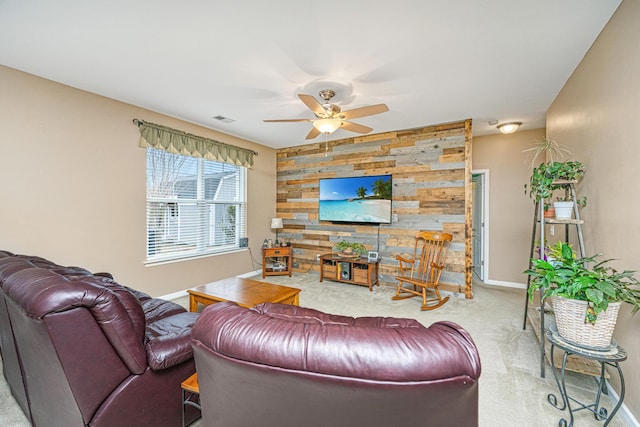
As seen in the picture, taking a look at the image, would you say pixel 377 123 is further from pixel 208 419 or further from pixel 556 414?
pixel 208 419

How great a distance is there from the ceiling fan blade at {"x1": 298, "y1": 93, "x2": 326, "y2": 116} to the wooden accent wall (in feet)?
7.02

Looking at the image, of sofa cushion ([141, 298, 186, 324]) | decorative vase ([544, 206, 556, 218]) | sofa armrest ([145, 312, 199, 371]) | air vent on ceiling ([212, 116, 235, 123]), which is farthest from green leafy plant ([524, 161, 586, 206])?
air vent on ceiling ([212, 116, 235, 123])

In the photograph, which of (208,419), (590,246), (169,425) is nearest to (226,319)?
(208,419)

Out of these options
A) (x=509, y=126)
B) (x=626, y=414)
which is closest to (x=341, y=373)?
(x=626, y=414)

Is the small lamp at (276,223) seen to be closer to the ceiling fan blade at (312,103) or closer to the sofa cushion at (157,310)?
the ceiling fan blade at (312,103)

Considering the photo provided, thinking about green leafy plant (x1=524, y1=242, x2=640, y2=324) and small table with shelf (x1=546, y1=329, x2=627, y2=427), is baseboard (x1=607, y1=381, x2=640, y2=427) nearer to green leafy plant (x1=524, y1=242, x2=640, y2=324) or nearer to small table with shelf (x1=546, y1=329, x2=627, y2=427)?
small table with shelf (x1=546, y1=329, x2=627, y2=427)

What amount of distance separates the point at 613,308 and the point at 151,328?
277 cm

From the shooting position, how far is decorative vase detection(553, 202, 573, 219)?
2.19 m

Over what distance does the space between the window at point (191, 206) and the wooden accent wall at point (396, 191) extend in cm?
111

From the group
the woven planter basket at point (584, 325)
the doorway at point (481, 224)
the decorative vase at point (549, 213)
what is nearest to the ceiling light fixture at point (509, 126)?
the doorway at point (481, 224)

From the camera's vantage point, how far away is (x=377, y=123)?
13.3 feet

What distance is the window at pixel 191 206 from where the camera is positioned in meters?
3.68

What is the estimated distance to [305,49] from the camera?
221 centimetres

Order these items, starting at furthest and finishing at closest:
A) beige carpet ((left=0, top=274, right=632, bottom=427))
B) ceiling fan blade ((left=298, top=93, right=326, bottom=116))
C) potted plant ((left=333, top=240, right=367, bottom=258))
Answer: potted plant ((left=333, top=240, right=367, bottom=258)) → ceiling fan blade ((left=298, top=93, right=326, bottom=116)) → beige carpet ((left=0, top=274, right=632, bottom=427))
